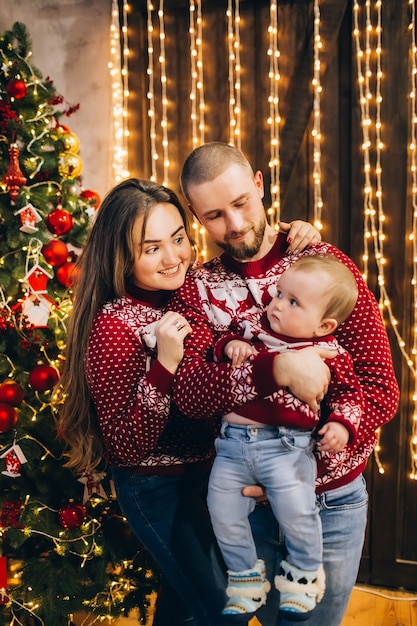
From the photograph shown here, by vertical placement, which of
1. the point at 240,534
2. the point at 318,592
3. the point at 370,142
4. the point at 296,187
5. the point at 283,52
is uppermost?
the point at 283,52

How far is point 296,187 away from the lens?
9.53 feet

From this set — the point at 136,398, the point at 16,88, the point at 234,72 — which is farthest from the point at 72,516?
the point at 234,72

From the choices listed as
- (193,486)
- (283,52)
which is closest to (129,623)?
(193,486)

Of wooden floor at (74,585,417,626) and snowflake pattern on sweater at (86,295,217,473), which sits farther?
wooden floor at (74,585,417,626)

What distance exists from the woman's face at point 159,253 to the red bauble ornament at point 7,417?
890 mm

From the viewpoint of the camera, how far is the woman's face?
1.73m

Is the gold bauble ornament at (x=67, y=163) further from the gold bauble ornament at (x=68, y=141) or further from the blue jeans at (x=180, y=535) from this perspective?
the blue jeans at (x=180, y=535)

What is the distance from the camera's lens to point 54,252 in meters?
2.43

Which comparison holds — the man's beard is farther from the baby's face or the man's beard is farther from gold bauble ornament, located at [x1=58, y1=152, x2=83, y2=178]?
gold bauble ornament, located at [x1=58, y1=152, x2=83, y2=178]

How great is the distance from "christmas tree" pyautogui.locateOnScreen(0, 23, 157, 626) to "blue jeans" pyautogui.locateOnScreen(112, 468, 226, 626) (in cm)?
69

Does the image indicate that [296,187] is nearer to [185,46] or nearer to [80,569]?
[185,46]

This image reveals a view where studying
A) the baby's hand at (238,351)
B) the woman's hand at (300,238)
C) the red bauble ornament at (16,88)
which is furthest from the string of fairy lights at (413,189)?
the red bauble ornament at (16,88)

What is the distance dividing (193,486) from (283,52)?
6.72 ft

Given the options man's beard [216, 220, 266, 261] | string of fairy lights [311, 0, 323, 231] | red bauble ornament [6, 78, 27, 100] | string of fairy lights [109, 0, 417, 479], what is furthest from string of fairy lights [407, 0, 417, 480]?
red bauble ornament [6, 78, 27, 100]
